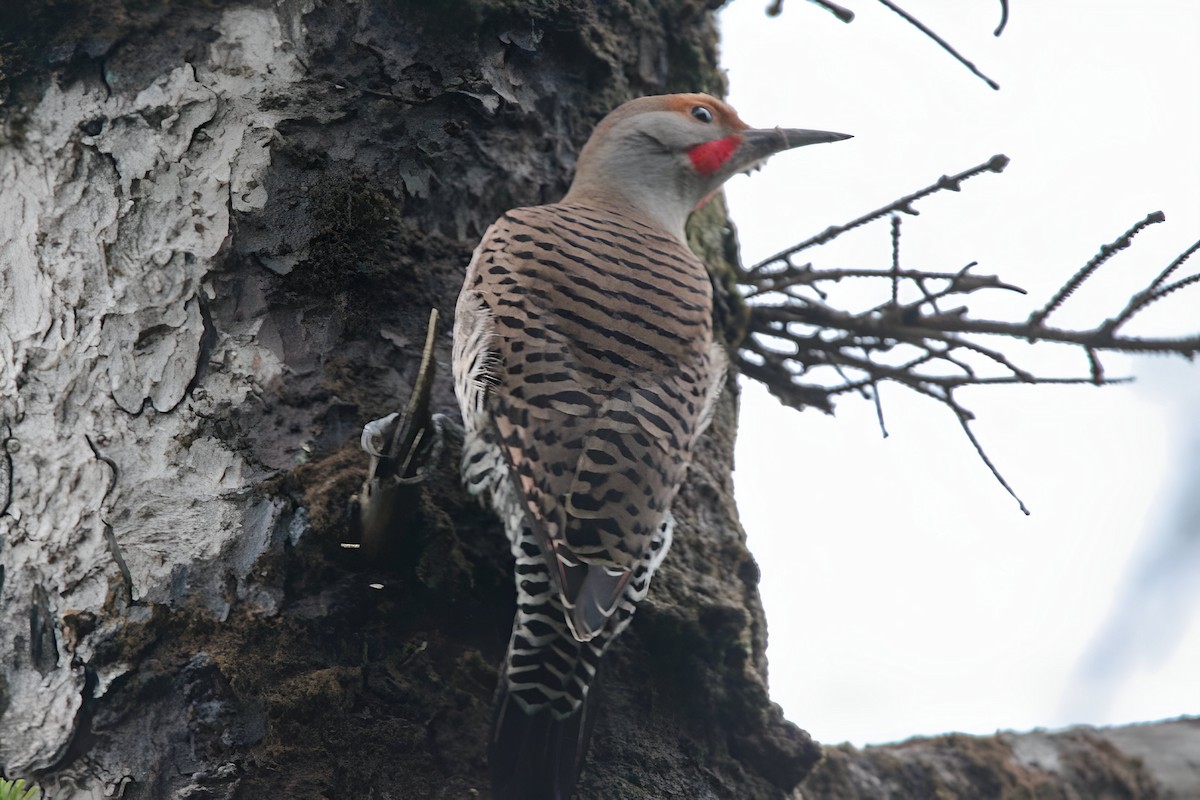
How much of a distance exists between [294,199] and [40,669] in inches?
46.6

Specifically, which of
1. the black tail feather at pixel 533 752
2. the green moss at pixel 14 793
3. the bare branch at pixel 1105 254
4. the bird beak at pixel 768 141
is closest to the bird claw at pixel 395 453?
the black tail feather at pixel 533 752

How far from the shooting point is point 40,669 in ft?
7.87

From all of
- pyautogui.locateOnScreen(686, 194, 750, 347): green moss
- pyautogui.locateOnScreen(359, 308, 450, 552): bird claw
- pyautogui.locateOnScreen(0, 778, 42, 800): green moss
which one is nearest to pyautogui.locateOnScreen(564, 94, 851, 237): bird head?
pyautogui.locateOnScreen(686, 194, 750, 347): green moss

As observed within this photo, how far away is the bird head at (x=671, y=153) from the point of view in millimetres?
3758

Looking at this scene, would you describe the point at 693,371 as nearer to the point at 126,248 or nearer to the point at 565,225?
the point at 565,225

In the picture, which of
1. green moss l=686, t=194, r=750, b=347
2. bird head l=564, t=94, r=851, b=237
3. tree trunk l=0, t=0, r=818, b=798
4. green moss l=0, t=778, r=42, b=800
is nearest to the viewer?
green moss l=0, t=778, r=42, b=800

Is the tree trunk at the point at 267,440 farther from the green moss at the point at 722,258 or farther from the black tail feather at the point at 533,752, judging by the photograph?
the green moss at the point at 722,258

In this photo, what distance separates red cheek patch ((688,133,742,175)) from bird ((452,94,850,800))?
1.36ft

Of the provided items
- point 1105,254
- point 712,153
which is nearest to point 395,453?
point 1105,254

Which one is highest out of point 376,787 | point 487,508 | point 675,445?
point 675,445

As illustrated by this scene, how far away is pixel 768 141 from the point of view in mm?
4188

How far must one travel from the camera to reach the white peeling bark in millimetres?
2420

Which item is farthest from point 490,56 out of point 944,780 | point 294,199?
point 944,780

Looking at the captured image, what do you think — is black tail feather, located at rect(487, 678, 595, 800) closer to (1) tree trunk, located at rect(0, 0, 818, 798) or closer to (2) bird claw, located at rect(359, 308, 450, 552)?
(1) tree trunk, located at rect(0, 0, 818, 798)
